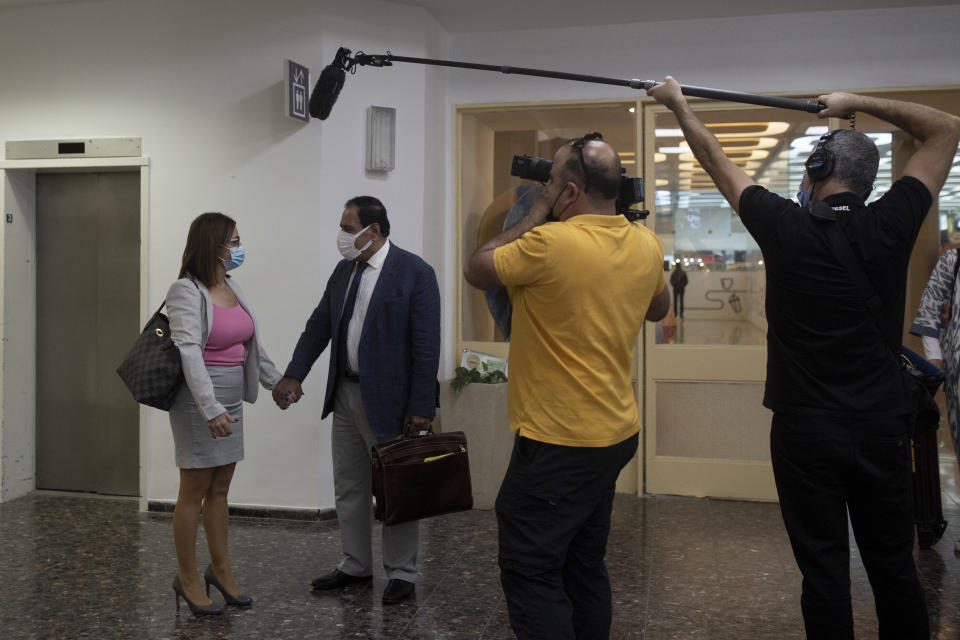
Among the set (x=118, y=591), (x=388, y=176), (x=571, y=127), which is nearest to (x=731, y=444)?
(x=571, y=127)

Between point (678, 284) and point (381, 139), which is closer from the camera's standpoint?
point (381, 139)

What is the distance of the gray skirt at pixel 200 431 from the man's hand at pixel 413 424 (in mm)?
668

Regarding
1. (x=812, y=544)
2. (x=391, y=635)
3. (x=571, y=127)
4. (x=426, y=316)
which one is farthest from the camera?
(x=571, y=127)

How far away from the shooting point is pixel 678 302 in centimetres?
558

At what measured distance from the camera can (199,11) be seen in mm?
5062

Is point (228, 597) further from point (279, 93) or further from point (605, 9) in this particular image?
point (605, 9)

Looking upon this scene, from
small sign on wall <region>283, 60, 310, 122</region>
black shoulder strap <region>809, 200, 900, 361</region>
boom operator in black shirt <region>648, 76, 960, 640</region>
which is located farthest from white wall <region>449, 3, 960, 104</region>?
black shoulder strap <region>809, 200, 900, 361</region>

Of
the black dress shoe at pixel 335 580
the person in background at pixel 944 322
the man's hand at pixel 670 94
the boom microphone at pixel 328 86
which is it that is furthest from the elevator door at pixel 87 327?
the person in background at pixel 944 322

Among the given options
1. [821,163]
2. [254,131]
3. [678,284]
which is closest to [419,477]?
[821,163]

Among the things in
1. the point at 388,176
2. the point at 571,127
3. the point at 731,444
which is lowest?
the point at 731,444

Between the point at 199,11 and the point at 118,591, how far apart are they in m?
3.22

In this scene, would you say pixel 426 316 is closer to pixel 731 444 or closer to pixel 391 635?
pixel 391 635

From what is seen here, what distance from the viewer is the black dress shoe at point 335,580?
3.68m

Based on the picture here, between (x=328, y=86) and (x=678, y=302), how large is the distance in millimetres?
2521
